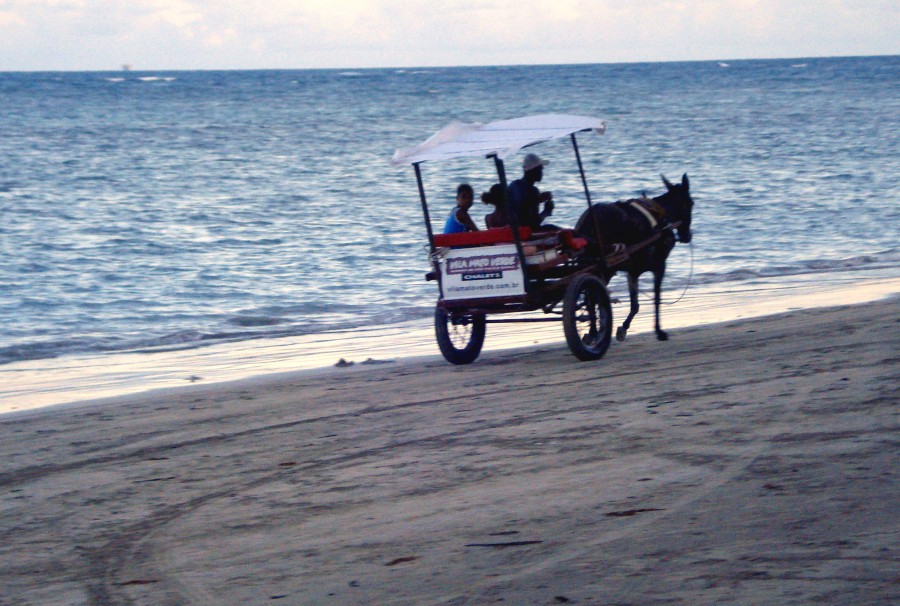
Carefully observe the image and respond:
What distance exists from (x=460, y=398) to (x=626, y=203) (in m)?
3.61

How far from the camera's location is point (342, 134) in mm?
60438

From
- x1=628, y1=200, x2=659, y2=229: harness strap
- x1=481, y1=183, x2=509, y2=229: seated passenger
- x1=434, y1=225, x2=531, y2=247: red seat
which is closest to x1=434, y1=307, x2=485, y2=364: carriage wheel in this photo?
x1=434, y1=225, x2=531, y2=247: red seat

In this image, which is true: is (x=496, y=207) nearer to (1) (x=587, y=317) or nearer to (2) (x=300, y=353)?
(1) (x=587, y=317)

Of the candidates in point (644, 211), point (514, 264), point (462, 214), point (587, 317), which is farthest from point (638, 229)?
point (514, 264)

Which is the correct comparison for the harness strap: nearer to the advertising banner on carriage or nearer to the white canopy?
the white canopy

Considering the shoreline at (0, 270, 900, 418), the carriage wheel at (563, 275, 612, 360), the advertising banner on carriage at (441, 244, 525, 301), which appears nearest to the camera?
the advertising banner on carriage at (441, 244, 525, 301)

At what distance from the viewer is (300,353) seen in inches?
474

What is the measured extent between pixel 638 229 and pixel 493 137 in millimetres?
2342

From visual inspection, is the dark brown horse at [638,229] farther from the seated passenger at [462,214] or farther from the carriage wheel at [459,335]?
the carriage wheel at [459,335]

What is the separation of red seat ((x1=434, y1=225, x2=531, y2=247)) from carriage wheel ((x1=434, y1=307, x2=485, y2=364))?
0.68 metres

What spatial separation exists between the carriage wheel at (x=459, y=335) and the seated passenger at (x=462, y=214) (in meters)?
0.74

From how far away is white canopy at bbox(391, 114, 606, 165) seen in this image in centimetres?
923

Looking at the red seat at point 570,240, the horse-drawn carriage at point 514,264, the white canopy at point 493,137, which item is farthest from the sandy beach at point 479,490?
the white canopy at point 493,137

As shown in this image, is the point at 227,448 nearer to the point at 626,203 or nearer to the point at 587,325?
the point at 587,325
